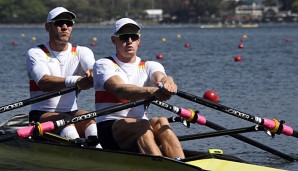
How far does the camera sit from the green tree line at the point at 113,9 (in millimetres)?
139250

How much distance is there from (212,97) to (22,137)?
10272 mm

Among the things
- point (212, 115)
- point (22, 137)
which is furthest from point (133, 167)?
point (212, 115)

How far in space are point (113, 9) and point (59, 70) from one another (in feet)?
466

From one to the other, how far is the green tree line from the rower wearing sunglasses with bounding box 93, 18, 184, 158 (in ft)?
389

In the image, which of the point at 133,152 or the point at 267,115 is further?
the point at 267,115

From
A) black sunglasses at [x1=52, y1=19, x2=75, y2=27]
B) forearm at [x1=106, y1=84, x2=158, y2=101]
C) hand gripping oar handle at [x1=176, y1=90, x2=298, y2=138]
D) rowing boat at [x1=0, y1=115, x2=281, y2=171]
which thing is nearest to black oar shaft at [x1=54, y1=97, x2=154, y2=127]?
forearm at [x1=106, y1=84, x2=158, y2=101]

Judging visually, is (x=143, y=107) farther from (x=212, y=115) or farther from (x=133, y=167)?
(x=212, y=115)

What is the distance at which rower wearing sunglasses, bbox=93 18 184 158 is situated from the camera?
9500mm

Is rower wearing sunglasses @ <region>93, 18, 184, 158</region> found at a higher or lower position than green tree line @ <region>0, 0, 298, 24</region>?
higher

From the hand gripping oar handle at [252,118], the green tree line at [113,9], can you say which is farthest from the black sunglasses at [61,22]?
the green tree line at [113,9]

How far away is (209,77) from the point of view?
1084 inches

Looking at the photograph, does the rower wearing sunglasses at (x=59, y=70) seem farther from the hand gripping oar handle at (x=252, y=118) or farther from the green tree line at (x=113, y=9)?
the green tree line at (x=113, y=9)

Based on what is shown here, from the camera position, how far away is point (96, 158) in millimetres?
9961

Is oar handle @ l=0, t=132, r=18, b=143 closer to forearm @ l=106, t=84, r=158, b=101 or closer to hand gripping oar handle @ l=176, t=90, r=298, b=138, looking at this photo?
forearm @ l=106, t=84, r=158, b=101
